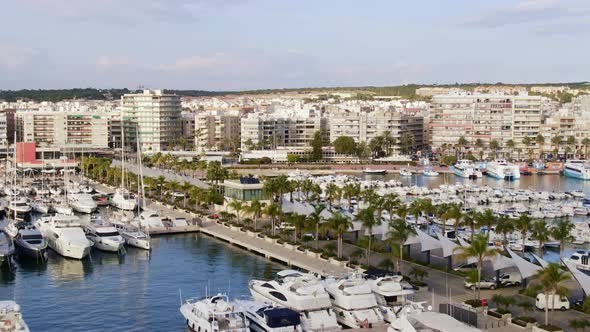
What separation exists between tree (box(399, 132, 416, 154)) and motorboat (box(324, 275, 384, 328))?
7435 cm

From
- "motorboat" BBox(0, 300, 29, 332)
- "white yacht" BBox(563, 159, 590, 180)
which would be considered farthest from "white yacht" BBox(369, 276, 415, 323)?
"white yacht" BBox(563, 159, 590, 180)

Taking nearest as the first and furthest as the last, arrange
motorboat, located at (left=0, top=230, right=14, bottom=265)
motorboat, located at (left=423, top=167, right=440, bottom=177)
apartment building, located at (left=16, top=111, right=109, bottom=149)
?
motorboat, located at (left=0, top=230, right=14, bottom=265)
motorboat, located at (left=423, top=167, right=440, bottom=177)
apartment building, located at (left=16, top=111, right=109, bottom=149)

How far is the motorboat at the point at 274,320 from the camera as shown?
75.9ft

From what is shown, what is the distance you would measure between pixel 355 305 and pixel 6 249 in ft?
54.6

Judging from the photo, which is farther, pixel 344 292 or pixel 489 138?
pixel 489 138

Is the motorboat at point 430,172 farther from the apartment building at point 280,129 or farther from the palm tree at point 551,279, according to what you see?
the palm tree at point 551,279

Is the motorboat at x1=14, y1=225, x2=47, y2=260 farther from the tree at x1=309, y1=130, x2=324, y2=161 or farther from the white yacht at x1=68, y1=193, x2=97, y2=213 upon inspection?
the tree at x1=309, y1=130, x2=324, y2=161

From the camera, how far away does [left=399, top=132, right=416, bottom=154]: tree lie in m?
98.4

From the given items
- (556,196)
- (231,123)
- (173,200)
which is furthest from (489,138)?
(173,200)

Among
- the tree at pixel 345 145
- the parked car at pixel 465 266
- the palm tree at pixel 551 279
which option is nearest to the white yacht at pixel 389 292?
the palm tree at pixel 551 279

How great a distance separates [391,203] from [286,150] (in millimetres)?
54384

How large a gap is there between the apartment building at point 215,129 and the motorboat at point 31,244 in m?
68.1

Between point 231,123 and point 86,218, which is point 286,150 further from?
point 86,218

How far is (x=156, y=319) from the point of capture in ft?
86.6
